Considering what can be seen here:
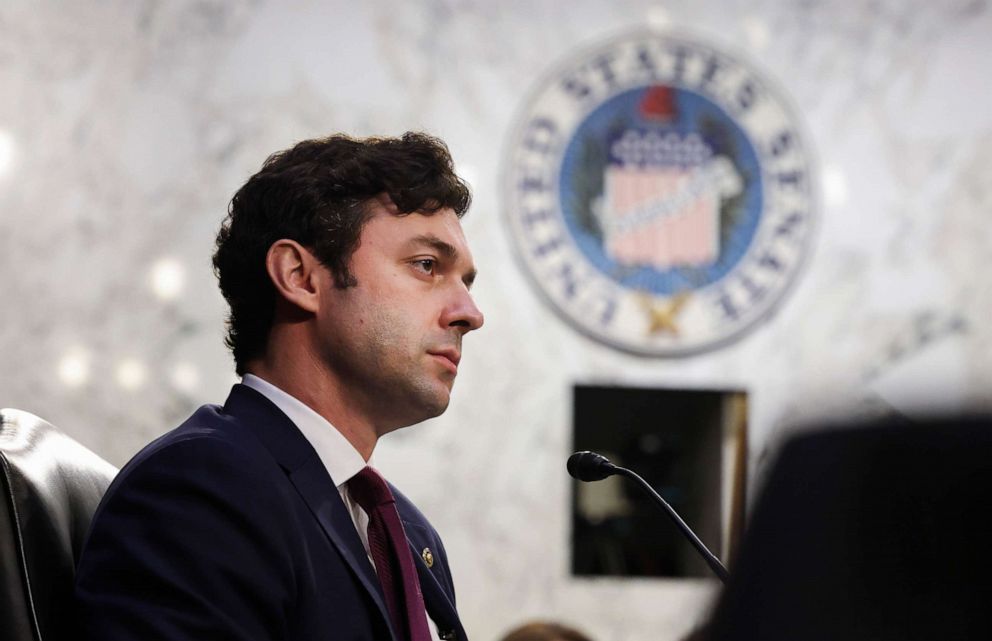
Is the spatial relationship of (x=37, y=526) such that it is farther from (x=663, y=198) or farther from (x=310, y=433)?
(x=663, y=198)

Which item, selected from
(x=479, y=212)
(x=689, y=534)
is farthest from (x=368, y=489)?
(x=479, y=212)

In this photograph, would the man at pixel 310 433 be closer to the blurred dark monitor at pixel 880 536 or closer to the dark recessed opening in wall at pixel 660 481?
the blurred dark monitor at pixel 880 536

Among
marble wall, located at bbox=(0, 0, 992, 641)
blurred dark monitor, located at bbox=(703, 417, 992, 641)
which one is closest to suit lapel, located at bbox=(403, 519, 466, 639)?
blurred dark monitor, located at bbox=(703, 417, 992, 641)

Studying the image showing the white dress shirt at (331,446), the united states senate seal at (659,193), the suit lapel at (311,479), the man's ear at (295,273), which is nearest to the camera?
the suit lapel at (311,479)

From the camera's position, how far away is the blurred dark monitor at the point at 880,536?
1.74 ft

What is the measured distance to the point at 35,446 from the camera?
1.42m

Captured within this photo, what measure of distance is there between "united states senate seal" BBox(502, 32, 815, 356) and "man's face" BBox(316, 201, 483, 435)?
2.69 metres

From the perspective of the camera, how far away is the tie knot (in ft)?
5.26

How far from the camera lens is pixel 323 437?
162 centimetres

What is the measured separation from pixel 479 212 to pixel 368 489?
2.88 m

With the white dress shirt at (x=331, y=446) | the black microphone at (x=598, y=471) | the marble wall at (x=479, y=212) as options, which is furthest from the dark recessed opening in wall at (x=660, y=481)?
the white dress shirt at (x=331, y=446)

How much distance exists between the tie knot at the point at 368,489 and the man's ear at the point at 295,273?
9.6 inches

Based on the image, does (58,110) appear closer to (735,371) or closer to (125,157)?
(125,157)

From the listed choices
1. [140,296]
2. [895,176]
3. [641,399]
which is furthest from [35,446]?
[895,176]
